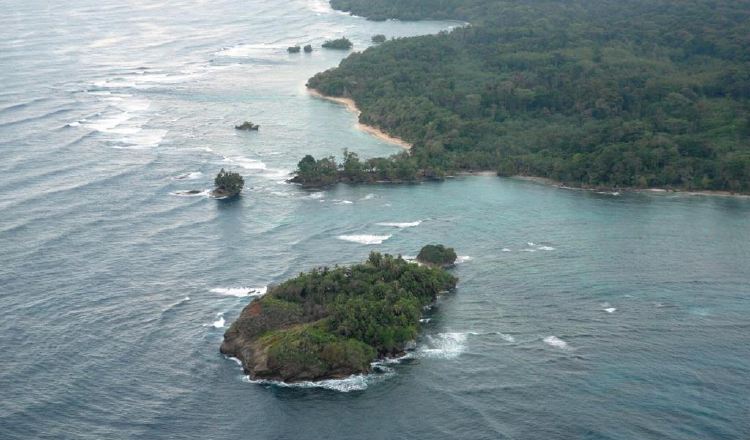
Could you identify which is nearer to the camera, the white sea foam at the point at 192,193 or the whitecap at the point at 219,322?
the whitecap at the point at 219,322

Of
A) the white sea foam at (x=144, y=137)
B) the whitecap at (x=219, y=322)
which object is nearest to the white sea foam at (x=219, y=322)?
the whitecap at (x=219, y=322)

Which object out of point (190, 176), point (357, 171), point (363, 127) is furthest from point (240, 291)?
point (363, 127)

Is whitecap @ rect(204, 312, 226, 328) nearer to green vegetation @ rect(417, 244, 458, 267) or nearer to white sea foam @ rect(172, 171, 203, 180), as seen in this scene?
green vegetation @ rect(417, 244, 458, 267)

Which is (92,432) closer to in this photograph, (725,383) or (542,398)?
(542,398)

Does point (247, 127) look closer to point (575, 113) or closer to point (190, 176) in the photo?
point (190, 176)

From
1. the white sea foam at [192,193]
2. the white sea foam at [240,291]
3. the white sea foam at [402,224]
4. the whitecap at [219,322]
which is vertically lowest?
the whitecap at [219,322]

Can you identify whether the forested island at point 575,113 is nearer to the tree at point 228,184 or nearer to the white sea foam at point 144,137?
the tree at point 228,184

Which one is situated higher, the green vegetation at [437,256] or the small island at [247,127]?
the small island at [247,127]
